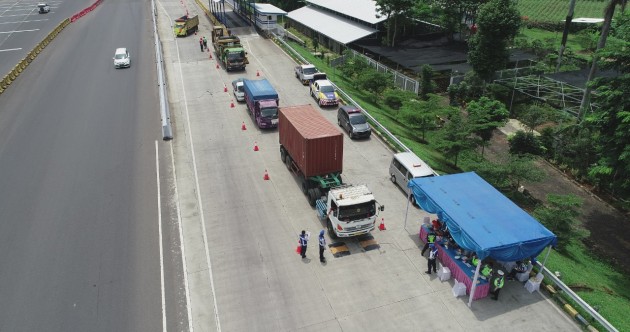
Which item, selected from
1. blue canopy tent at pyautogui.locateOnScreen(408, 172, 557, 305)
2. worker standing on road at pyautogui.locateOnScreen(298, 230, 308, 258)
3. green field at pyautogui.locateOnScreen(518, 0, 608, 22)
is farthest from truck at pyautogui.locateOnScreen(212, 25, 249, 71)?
green field at pyautogui.locateOnScreen(518, 0, 608, 22)

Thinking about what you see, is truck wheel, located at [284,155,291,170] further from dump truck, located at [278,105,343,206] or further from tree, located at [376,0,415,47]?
tree, located at [376,0,415,47]

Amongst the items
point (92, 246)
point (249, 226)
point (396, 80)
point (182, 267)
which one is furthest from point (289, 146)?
point (396, 80)

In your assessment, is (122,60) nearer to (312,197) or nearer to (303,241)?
(312,197)

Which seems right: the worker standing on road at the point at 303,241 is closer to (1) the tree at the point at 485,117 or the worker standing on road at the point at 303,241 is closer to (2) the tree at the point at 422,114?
(1) the tree at the point at 485,117

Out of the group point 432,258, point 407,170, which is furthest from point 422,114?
point 432,258

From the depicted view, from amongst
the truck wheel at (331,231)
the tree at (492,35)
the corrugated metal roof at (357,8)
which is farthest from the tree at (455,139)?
the corrugated metal roof at (357,8)

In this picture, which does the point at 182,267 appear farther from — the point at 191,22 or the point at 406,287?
the point at 191,22
